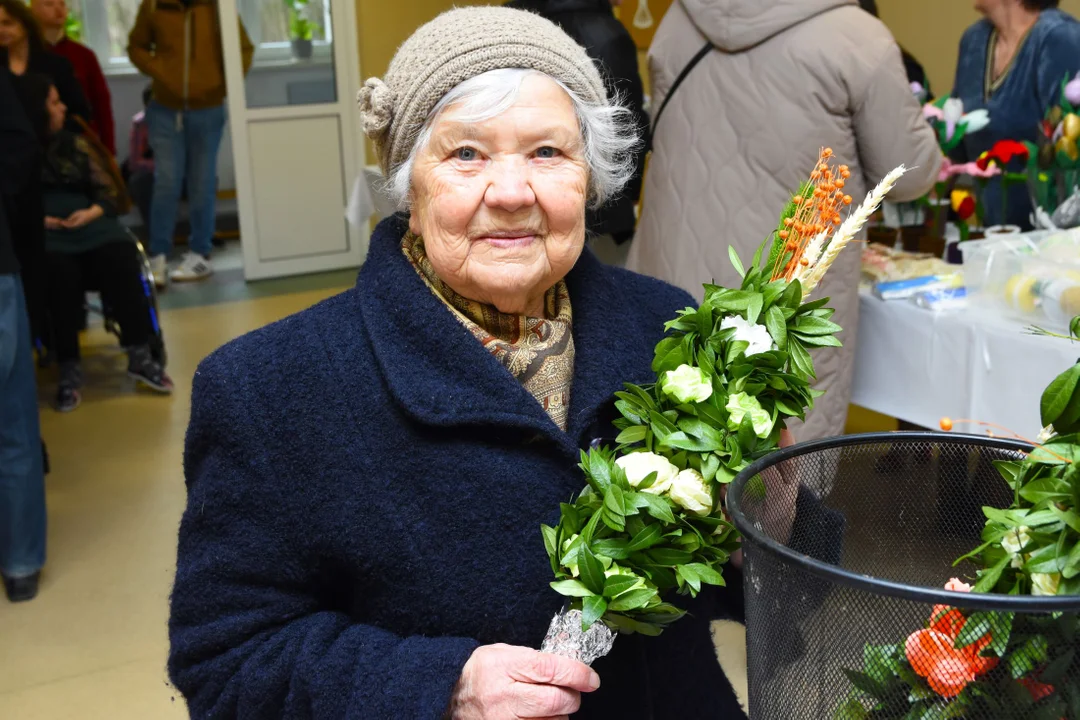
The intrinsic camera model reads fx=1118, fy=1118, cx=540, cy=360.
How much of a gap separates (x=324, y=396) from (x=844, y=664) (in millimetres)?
719

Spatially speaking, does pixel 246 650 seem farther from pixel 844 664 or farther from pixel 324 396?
pixel 844 664

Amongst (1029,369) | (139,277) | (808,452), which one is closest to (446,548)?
(808,452)

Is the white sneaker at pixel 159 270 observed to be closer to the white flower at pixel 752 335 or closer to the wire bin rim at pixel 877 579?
the white flower at pixel 752 335

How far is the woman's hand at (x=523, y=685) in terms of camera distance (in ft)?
3.66

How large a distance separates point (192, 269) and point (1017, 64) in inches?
223

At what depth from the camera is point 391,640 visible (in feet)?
4.01

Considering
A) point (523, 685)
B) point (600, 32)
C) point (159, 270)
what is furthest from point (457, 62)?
point (159, 270)

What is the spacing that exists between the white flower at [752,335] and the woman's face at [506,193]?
0.92ft

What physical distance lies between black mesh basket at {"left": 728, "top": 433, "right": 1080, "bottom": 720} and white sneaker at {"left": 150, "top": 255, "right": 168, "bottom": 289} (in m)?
7.12

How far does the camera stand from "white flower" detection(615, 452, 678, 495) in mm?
1071

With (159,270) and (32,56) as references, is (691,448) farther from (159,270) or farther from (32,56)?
(159,270)

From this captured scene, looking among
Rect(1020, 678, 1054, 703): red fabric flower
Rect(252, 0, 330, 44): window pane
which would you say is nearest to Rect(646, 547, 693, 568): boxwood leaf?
Rect(1020, 678, 1054, 703): red fabric flower

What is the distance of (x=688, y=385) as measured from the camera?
1.10 metres

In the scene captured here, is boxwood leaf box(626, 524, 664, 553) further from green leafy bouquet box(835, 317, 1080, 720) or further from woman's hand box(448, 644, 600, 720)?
green leafy bouquet box(835, 317, 1080, 720)
